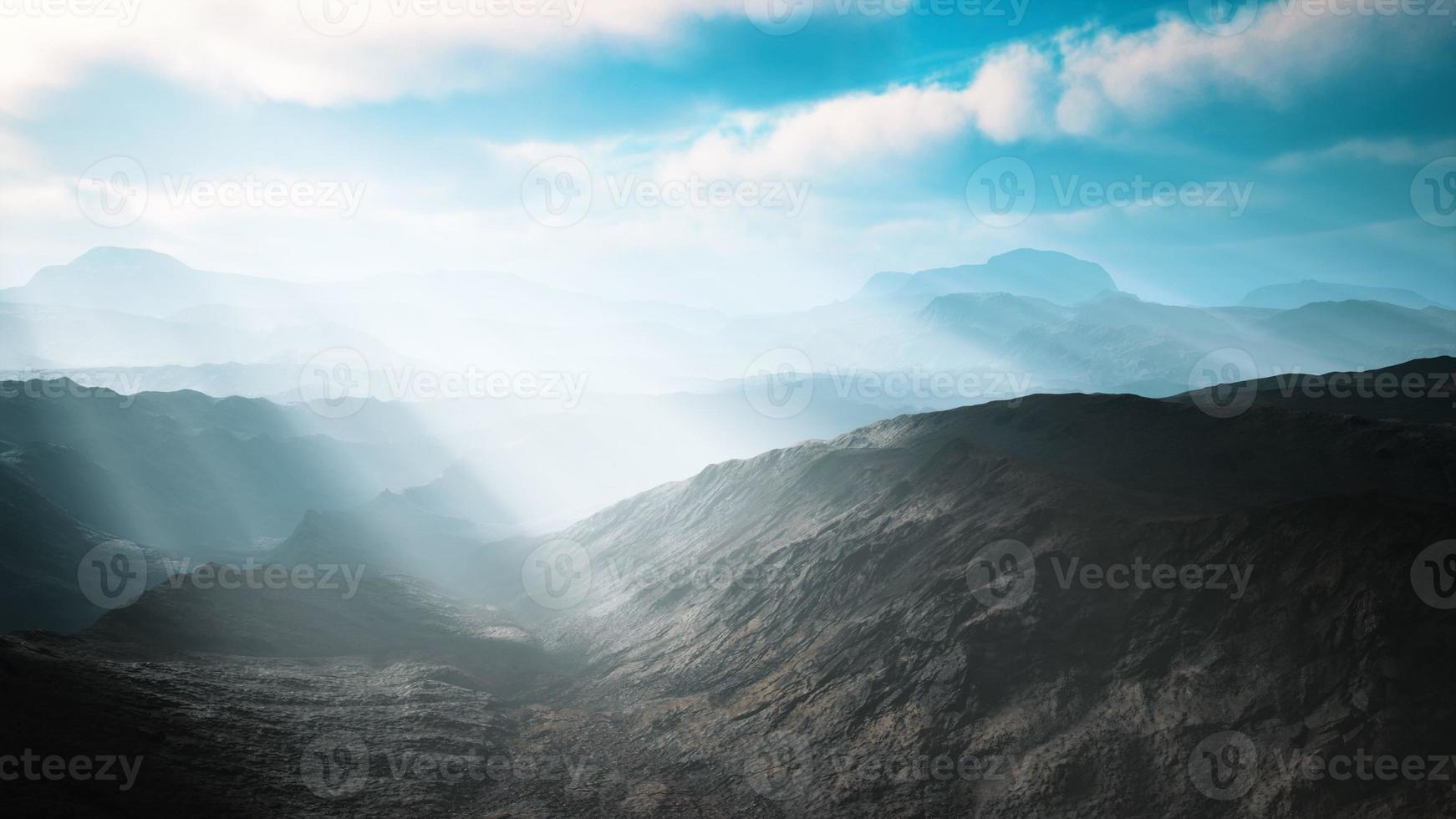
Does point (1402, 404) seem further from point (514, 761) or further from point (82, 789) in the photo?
point (82, 789)

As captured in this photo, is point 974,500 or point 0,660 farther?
point 974,500

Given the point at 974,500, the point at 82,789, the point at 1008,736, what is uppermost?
the point at 974,500

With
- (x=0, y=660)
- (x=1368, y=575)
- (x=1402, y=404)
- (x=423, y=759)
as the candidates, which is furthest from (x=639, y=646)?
(x=1402, y=404)

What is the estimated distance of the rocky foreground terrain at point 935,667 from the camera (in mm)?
26016

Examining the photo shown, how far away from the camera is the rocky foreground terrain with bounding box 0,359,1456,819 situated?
26016 millimetres

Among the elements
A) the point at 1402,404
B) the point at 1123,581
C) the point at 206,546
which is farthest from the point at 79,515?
the point at 1402,404

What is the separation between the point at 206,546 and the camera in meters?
147

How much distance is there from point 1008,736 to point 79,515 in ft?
593

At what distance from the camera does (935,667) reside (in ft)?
126

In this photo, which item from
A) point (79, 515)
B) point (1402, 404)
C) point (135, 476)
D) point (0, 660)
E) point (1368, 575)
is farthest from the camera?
point (135, 476)

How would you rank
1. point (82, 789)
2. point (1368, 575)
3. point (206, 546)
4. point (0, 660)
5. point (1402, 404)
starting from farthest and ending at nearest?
point (206, 546) < point (1402, 404) < point (0, 660) < point (1368, 575) < point (82, 789)

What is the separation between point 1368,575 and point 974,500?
25.1 metres

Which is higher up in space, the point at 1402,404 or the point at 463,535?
the point at 1402,404

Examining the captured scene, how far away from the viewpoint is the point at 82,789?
988 inches
